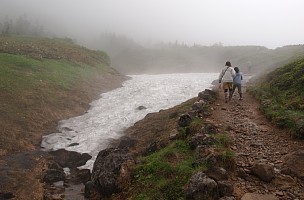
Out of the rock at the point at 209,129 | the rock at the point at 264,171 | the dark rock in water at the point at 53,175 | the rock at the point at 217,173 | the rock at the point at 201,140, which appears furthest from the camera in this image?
the dark rock in water at the point at 53,175

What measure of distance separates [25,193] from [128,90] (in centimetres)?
2737

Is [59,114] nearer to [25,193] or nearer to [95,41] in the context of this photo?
[25,193]

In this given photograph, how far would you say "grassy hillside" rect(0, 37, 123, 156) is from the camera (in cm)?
2314

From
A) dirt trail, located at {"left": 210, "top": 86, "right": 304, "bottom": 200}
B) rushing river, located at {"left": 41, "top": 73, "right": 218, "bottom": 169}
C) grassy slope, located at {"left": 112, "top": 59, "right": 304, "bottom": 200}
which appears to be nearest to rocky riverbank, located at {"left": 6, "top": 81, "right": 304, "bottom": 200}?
dirt trail, located at {"left": 210, "top": 86, "right": 304, "bottom": 200}

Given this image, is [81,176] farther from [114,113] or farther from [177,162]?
[114,113]

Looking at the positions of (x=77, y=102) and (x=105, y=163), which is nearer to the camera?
(x=105, y=163)

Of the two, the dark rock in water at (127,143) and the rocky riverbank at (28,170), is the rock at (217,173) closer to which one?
the rocky riverbank at (28,170)

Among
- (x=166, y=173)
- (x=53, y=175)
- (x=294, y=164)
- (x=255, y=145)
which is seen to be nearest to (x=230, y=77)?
(x=255, y=145)

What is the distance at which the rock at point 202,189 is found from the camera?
1027cm

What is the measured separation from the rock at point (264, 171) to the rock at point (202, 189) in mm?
1904

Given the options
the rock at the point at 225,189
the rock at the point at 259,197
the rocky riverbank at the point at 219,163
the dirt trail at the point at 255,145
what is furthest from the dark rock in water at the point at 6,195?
the rock at the point at 259,197

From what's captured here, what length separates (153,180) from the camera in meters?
12.7

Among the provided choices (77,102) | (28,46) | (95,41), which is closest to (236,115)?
(77,102)

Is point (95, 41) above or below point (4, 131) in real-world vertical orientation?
above
